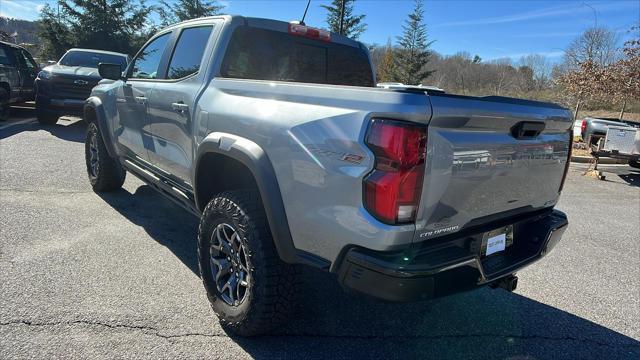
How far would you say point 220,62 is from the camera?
3.26 metres

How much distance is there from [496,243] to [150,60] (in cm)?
360

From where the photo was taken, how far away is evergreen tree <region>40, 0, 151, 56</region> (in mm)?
26469

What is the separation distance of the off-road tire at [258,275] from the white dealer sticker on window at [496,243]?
109cm

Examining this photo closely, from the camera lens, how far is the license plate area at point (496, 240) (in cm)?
244

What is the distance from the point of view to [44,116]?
10375 mm

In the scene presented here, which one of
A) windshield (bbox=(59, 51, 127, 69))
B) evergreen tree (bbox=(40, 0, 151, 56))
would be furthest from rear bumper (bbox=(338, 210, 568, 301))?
evergreen tree (bbox=(40, 0, 151, 56))

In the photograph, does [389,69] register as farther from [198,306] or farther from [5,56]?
[198,306]

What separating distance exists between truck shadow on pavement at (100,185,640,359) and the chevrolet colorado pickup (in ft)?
1.19

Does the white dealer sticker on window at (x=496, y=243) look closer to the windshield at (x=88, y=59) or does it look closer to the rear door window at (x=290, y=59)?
the rear door window at (x=290, y=59)

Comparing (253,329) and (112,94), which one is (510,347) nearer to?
(253,329)

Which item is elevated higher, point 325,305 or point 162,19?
point 162,19

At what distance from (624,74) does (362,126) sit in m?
15.2

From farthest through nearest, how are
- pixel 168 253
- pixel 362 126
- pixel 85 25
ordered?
pixel 85 25 → pixel 168 253 → pixel 362 126

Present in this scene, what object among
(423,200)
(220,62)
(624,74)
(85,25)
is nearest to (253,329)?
(423,200)
